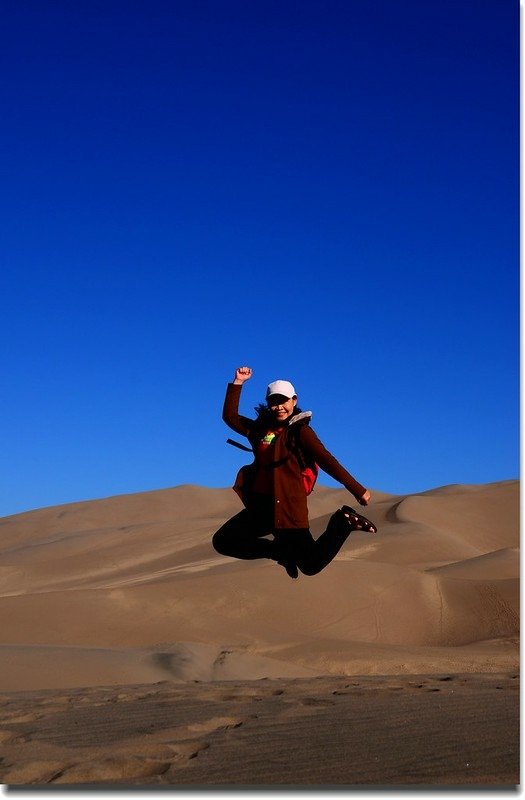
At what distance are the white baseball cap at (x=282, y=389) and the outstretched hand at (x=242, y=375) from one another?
1.37 feet

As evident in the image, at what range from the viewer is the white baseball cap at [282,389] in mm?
5426

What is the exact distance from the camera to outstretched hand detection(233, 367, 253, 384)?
589 centimetres

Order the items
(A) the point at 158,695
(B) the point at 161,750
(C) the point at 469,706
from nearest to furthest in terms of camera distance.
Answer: (B) the point at 161,750 → (C) the point at 469,706 → (A) the point at 158,695

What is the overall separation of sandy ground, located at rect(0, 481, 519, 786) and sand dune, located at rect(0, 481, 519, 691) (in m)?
0.05

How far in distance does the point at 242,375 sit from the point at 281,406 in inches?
20.3

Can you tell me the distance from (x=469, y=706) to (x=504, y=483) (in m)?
35.2

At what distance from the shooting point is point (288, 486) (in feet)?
17.8

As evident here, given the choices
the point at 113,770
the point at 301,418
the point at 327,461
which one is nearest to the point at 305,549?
the point at 327,461

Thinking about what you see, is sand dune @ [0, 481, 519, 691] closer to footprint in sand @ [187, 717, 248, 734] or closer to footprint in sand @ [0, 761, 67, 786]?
footprint in sand @ [187, 717, 248, 734]

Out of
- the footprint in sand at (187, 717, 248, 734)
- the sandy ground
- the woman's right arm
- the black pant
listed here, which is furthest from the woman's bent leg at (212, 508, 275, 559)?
the footprint in sand at (187, 717, 248, 734)

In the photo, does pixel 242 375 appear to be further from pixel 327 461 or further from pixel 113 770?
pixel 113 770

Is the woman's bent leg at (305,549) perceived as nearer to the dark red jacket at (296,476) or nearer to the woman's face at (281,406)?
the dark red jacket at (296,476)

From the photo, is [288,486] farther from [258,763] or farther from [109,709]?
[109,709]

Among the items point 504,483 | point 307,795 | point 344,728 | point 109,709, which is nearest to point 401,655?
point 109,709
